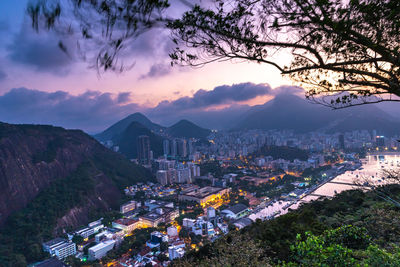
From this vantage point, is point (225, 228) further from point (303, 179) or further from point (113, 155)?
point (113, 155)

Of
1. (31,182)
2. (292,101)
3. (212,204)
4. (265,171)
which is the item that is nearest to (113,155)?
(31,182)

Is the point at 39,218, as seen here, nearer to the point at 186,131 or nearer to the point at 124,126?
the point at 186,131

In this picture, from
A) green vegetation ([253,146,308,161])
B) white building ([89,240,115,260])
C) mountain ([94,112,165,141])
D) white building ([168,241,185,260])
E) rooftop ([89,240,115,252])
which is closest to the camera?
white building ([168,241,185,260])

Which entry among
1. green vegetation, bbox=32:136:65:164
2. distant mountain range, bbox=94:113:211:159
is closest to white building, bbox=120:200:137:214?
green vegetation, bbox=32:136:65:164

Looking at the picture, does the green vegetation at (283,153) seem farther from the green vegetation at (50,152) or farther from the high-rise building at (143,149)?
the green vegetation at (50,152)

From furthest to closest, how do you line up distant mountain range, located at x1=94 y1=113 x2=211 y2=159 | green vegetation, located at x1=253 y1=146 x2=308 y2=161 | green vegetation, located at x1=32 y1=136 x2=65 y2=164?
distant mountain range, located at x1=94 y1=113 x2=211 y2=159 < green vegetation, located at x1=253 y1=146 x2=308 y2=161 < green vegetation, located at x1=32 y1=136 x2=65 y2=164

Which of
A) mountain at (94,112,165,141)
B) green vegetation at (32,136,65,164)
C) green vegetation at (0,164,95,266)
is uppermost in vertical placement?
mountain at (94,112,165,141)

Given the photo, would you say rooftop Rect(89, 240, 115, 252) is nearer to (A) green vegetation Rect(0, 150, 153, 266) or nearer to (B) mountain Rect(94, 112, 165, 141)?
(A) green vegetation Rect(0, 150, 153, 266)

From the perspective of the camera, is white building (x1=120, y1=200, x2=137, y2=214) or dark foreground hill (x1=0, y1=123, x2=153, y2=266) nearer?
dark foreground hill (x1=0, y1=123, x2=153, y2=266)
